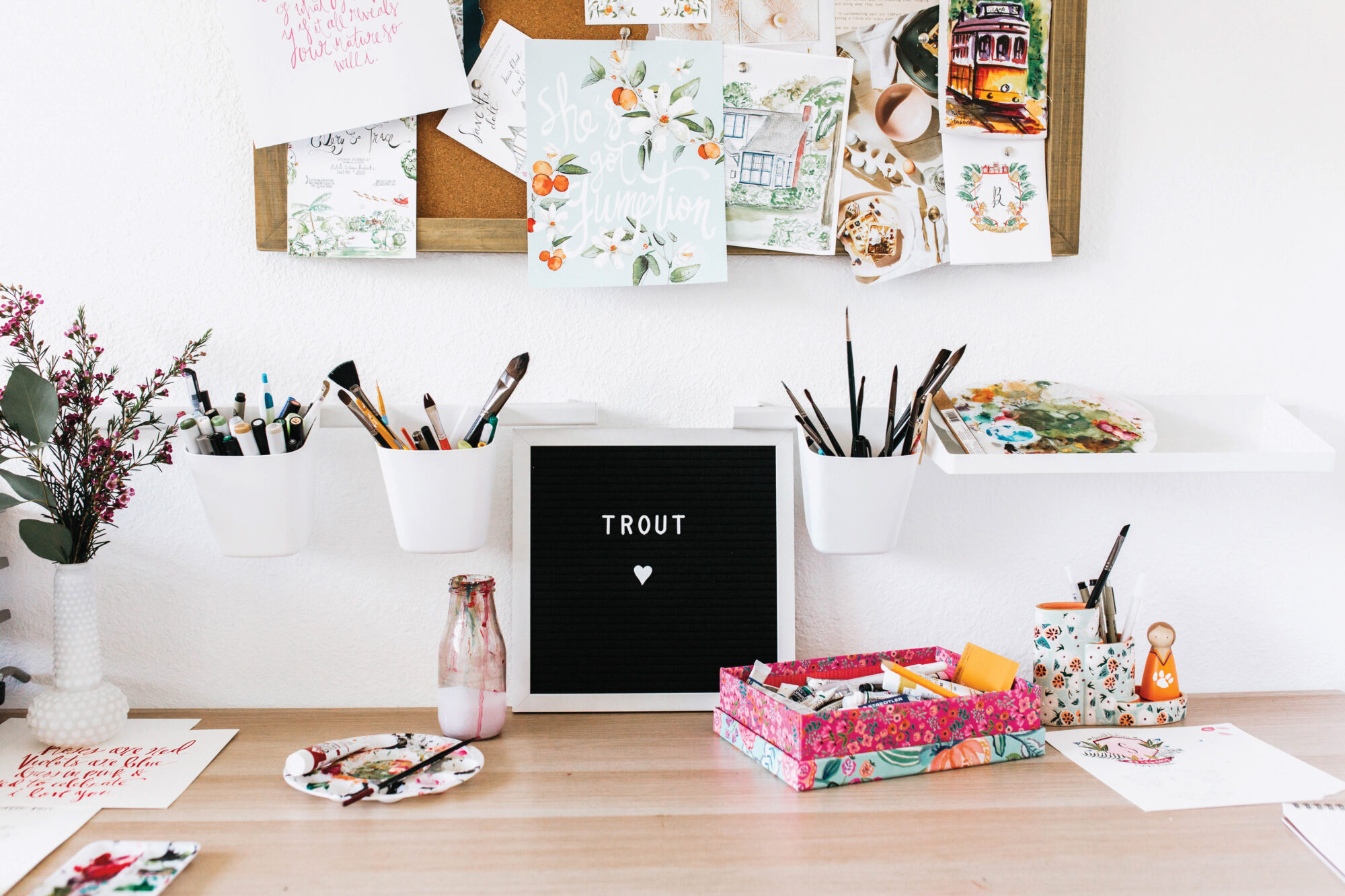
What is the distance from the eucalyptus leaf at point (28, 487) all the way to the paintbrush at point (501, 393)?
38 centimetres

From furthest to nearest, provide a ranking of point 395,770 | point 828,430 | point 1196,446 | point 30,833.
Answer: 1. point 1196,446
2. point 828,430
3. point 395,770
4. point 30,833

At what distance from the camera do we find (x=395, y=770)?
78 centimetres

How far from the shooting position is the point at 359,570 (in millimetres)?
962

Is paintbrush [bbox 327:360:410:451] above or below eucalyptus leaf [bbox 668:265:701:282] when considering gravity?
below

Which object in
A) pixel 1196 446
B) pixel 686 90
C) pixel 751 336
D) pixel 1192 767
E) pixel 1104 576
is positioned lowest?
pixel 1192 767

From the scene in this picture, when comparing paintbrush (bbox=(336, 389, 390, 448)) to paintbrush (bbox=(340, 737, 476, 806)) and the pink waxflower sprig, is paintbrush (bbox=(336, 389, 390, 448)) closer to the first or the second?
the pink waxflower sprig

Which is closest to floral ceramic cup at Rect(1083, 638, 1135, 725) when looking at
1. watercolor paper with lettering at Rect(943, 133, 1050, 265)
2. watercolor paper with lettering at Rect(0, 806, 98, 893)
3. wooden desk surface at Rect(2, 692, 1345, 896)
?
wooden desk surface at Rect(2, 692, 1345, 896)

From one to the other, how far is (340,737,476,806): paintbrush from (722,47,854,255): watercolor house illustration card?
568 millimetres

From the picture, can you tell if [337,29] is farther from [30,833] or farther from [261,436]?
[30,833]

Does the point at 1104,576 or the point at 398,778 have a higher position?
the point at 1104,576

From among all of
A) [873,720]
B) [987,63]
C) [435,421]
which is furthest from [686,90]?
[873,720]

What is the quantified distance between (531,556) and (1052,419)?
21.8 inches

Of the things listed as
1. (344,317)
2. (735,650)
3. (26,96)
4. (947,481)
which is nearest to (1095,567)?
(947,481)

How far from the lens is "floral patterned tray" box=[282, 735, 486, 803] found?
0.74m
